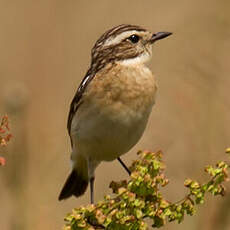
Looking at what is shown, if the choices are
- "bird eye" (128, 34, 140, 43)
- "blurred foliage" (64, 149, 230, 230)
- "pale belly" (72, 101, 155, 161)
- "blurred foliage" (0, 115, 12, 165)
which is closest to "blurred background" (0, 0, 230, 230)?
"pale belly" (72, 101, 155, 161)

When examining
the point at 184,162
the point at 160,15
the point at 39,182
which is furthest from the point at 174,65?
the point at 160,15

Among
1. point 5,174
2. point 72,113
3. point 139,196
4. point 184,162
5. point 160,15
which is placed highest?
point 160,15

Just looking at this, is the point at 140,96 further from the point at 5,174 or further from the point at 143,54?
the point at 5,174

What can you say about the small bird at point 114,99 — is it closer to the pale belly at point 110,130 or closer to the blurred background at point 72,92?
the pale belly at point 110,130

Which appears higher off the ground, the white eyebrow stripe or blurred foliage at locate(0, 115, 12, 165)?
the white eyebrow stripe

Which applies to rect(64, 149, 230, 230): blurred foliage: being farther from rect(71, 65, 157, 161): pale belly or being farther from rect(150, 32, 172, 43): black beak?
rect(150, 32, 172, 43): black beak

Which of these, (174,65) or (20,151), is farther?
(174,65)

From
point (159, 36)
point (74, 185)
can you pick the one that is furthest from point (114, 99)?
point (74, 185)

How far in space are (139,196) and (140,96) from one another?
2115 millimetres

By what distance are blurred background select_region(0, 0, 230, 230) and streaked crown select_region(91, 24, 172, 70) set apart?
270 millimetres

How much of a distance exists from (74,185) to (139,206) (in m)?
3.25

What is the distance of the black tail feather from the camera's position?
6484mm

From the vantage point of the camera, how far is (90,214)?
133 inches

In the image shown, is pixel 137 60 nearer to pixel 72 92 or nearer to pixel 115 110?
pixel 115 110
